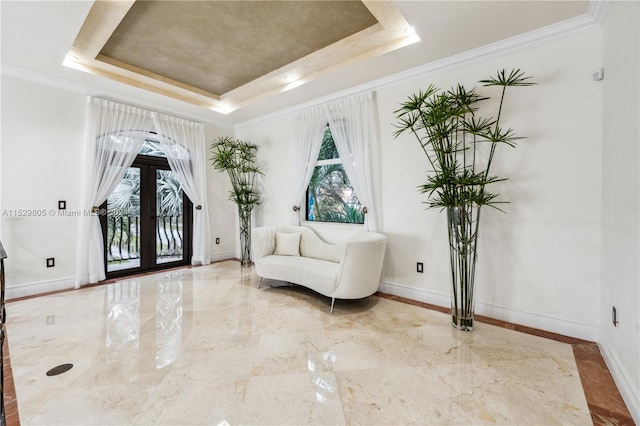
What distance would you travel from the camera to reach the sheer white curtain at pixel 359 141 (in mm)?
3547

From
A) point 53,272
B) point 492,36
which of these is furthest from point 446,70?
point 53,272

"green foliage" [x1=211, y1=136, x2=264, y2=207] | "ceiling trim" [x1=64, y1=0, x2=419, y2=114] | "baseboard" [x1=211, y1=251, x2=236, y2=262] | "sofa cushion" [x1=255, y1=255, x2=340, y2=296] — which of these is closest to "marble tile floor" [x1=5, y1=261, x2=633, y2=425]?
"sofa cushion" [x1=255, y1=255, x2=340, y2=296]

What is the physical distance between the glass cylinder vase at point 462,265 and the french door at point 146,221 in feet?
14.6

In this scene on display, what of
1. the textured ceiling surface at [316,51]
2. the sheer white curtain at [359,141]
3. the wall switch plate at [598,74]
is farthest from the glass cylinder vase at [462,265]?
the textured ceiling surface at [316,51]

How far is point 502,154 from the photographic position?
2.70m

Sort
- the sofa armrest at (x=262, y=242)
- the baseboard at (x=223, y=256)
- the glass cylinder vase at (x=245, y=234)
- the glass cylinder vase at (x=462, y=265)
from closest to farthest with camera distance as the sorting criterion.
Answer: the glass cylinder vase at (x=462, y=265), the sofa armrest at (x=262, y=242), the glass cylinder vase at (x=245, y=234), the baseboard at (x=223, y=256)

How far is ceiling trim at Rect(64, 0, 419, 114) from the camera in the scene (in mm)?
2490

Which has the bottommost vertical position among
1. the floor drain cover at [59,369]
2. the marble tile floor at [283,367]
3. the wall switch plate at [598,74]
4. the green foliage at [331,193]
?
the marble tile floor at [283,367]

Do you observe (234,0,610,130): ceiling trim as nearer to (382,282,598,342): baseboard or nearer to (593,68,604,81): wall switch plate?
(593,68,604,81): wall switch plate

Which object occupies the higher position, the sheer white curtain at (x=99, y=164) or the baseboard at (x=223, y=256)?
the sheer white curtain at (x=99, y=164)

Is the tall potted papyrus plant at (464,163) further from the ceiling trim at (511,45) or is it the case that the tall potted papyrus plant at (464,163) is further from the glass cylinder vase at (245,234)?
the glass cylinder vase at (245,234)

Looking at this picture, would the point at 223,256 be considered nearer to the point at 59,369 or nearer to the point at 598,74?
the point at 59,369

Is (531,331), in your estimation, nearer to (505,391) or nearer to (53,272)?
(505,391)

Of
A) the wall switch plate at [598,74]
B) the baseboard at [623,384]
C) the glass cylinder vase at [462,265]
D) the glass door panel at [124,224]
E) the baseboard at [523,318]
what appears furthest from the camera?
the glass door panel at [124,224]
